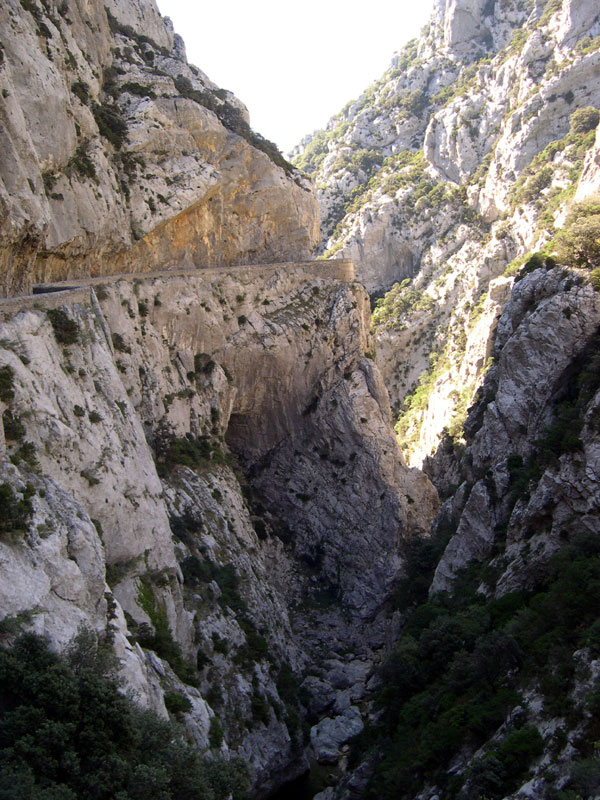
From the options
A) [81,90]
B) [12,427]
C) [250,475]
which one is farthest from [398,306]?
[12,427]

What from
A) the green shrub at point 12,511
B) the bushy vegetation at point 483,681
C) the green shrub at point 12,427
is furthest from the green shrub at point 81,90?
the bushy vegetation at point 483,681

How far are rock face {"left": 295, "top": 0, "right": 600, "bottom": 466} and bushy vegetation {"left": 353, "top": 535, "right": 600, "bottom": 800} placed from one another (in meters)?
30.8

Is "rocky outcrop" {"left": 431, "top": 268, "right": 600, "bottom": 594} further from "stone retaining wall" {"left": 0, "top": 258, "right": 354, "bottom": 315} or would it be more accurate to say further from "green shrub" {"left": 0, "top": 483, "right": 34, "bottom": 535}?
"green shrub" {"left": 0, "top": 483, "right": 34, "bottom": 535}

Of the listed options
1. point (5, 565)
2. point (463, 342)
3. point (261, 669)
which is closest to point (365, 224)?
point (463, 342)

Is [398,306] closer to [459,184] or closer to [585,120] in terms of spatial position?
[459,184]

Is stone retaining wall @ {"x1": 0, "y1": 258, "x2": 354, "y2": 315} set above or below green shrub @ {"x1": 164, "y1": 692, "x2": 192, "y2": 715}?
above

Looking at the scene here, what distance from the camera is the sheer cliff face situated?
80.8 feet

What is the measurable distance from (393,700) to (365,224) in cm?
6668

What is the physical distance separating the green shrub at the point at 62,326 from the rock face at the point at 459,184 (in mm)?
36922

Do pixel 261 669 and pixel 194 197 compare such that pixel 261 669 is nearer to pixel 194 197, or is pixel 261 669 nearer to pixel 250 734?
pixel 250 734

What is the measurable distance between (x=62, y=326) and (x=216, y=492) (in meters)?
13.1

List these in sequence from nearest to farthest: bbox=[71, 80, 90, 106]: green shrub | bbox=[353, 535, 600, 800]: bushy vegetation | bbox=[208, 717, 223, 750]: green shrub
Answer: bbox=[353, 535, 600, 800]: bushy vegetation, bbox=[208, 717, 223, 750]: green shrub, bbox=[71, 80, 90, 106]: green shrub

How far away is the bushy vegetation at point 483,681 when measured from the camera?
1711 centimetres

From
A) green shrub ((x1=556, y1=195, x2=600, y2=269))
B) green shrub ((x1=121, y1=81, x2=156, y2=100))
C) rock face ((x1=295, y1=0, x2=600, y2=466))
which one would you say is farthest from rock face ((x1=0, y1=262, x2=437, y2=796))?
green shrub ((x1=556, y1=195, x2=600, y2=269))
